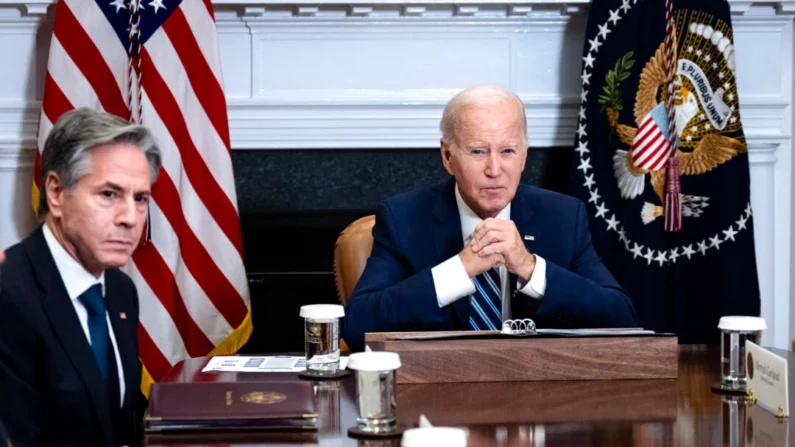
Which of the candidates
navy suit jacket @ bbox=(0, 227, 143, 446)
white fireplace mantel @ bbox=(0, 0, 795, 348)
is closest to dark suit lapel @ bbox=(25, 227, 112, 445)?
navy suit jacket @ bbox=(0, 227, 143, 446)

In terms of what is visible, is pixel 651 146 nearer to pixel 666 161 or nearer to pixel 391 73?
pixel 666 161

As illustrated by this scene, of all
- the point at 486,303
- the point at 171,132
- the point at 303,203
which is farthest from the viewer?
the point at 303,203

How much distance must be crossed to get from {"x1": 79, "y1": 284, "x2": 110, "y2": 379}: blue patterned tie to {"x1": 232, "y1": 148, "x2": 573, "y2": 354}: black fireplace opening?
2.40 meters

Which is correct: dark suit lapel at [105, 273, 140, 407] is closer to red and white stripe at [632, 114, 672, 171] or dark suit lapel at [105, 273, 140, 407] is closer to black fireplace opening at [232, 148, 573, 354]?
black fireplace opening at [232, 148, 573, 354]

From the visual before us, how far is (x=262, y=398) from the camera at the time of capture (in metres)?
1.77

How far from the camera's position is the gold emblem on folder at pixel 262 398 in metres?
1.76

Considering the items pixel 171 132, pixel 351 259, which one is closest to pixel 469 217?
pixel 351 259

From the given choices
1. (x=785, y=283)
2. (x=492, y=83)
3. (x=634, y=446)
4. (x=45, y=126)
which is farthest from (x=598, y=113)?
(x=634, y=446)

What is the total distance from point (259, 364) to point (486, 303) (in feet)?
2.16

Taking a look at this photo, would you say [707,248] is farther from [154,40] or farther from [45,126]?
[45,126]

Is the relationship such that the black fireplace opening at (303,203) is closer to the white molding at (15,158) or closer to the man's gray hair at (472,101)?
the white molding at (15,158)

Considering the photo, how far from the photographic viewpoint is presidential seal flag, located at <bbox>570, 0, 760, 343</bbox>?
3994 millimetres

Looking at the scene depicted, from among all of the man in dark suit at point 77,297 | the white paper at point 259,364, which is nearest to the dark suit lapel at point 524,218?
the white paper at point 259,364

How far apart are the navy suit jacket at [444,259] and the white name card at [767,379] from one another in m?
0.61
